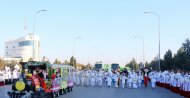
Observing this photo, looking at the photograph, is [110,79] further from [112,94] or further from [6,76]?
[112,94]

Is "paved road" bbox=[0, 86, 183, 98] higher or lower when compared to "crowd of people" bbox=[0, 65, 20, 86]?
lower

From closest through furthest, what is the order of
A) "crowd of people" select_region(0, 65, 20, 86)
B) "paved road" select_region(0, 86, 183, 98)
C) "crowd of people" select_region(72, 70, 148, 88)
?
"paved road" select_region(0, 86, 183, 98) < "crowd of people" select_region(72, 70, 148, 88) < "crowd of people" select_region(0, 65, 20, 86)

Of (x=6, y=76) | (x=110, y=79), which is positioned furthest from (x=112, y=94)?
(x=6, y=76)

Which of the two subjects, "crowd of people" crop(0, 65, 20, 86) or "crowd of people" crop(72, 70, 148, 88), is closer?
"crowd of people" crop(72, 70, 148, 88)

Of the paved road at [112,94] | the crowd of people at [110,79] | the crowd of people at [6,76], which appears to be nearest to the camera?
the paved road at [112,94]

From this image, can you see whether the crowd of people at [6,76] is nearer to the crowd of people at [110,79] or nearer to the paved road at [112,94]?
the crowd of people at [110,79]

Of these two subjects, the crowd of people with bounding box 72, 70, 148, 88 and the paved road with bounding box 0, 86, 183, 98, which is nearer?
the paved road with bounding box 0, 86, 183, 98

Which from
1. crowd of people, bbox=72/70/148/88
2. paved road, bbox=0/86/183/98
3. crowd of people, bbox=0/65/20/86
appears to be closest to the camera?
paved road, bbox=0/86/183/98

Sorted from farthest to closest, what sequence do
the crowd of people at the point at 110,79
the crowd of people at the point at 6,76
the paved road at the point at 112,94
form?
the crowd of people at the point at 6,76, the crowd of people at the point at 110,79, the paved road at the point at 112,94

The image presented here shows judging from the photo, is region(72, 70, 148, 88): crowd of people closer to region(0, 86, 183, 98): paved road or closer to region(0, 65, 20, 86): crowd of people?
region(0, 65, 20, 86): crowd of people

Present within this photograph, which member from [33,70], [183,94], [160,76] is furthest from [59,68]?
[160,76]

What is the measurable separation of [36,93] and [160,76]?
2639 cm

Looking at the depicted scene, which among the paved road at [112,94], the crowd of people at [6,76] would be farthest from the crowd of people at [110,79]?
the paved road at [112,94]

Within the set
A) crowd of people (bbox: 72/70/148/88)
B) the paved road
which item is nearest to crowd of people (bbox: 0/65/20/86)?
crowd of people (bbox: 72/70/148/88)
